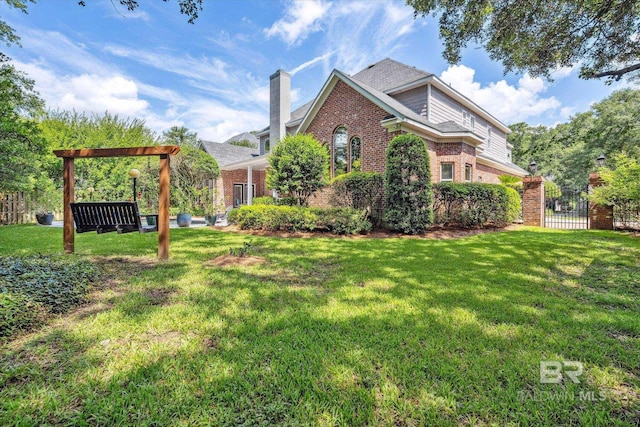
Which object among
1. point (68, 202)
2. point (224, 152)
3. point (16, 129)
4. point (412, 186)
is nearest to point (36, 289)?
point (68, 202)

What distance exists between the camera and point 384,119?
11531 millimetres

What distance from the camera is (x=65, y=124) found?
1762 centimetres

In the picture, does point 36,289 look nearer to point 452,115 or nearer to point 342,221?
point 342,221

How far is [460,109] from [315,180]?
11.3m

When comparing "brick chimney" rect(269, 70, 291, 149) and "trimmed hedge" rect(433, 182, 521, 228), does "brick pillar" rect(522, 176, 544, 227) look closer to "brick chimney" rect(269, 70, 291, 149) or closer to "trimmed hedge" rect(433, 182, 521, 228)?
"trimmed hedge" rect(433, 182, 521, 228)

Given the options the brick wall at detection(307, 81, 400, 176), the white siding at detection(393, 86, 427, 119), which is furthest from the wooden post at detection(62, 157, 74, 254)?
the white siding at detection(393, 86, 427, 119)

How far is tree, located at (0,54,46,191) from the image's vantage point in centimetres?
889

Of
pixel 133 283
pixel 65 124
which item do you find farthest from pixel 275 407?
pixel 65 124

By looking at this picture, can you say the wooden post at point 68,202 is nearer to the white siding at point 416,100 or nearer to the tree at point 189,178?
the tree at point 189,178

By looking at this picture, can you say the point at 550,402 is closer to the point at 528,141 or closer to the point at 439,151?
the point at 439,151

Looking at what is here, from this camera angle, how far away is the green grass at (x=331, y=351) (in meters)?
1.66

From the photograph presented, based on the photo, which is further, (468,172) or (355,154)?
(468,172)

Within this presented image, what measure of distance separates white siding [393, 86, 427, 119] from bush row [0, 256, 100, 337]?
47.3 ft

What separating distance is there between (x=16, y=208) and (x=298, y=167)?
45.4 feet
